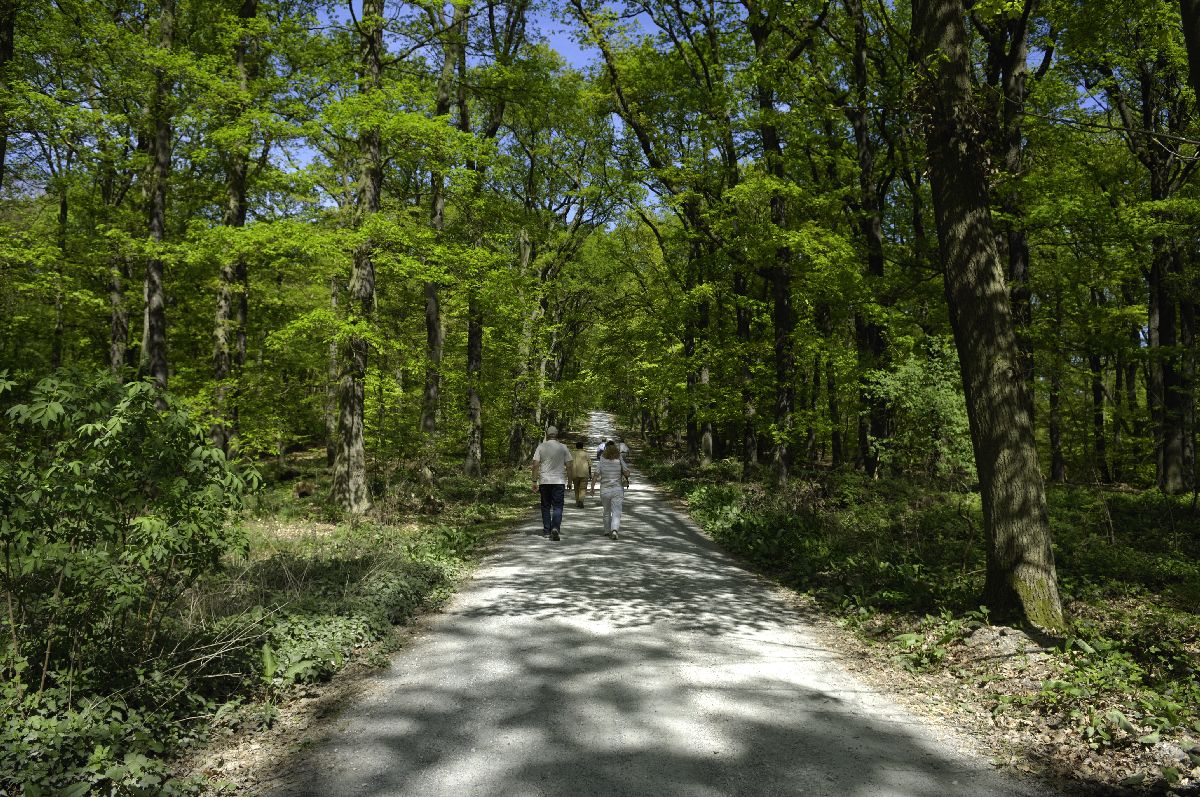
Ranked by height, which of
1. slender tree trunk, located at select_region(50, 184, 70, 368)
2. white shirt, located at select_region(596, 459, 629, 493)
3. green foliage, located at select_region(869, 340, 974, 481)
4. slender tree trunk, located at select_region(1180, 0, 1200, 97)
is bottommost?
white shirt, located at select_region(596, 459, 629, 493)

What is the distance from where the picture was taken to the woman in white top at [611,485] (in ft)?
39.2

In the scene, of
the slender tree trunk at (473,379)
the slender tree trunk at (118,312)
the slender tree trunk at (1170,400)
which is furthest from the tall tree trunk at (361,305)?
the slender tree trunk at (1170,400)

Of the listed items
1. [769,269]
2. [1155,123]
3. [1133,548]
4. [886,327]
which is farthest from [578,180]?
[1133,548]

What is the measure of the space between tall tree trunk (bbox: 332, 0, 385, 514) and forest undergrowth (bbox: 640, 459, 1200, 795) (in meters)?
7.29

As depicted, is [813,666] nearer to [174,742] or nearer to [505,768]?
[505,768]

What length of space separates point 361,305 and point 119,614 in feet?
26.2

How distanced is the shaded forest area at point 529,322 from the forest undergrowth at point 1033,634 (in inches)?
2.4

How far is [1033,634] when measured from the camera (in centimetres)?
552

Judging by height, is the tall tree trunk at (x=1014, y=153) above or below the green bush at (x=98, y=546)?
above

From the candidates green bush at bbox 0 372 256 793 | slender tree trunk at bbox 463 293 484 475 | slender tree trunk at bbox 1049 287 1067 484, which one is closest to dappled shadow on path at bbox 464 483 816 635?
green bush at bbox 0 372 256 793

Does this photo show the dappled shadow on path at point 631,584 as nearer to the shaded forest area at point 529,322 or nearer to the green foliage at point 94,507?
the shaded forest area at point 529,322

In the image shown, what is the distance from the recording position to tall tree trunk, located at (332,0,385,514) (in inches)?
461

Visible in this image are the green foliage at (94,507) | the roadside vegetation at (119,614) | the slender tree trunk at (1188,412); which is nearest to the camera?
the roadside vegetation at (119,614)

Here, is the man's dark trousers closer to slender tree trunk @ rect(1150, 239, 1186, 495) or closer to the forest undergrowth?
the forest undergrowth
